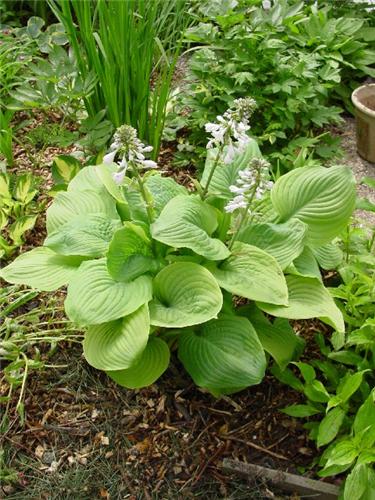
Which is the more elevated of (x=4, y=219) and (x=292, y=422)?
(x=4, y=219)

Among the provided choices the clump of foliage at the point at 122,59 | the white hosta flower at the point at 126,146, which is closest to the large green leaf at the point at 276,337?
the white hosta flower at the point at 126,146

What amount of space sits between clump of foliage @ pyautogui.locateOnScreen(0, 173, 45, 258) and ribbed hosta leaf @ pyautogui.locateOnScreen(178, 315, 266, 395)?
0.84 meters

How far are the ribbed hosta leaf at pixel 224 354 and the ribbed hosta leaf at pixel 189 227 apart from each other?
200 millimetres

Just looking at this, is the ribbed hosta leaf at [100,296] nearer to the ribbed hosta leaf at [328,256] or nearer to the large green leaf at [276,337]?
the large green leaf at [276,337]

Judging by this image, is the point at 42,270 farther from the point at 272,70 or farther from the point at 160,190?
the point at 272,70

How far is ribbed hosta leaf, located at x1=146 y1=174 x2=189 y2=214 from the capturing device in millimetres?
1834

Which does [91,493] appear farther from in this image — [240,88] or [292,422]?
[240,88]

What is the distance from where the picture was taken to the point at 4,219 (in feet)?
7.58

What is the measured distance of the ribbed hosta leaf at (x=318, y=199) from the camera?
179 centimetres

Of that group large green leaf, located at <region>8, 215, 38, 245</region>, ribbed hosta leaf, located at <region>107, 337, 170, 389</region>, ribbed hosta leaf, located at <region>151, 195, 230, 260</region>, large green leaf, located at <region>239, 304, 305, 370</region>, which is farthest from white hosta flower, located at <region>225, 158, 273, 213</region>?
large green leaf, located at <region>8, 215, 38, 245</region>

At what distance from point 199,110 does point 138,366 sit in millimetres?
1399

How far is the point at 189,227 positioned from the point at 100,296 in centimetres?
29

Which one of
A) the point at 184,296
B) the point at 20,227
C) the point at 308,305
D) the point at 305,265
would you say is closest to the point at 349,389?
the point at 308,305

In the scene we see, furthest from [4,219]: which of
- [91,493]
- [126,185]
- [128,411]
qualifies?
[91,493]
